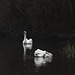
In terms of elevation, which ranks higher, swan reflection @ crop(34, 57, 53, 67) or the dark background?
the dark background

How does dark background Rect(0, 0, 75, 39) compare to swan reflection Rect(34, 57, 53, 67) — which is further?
dark background Rect(0, 0, 75, 39)

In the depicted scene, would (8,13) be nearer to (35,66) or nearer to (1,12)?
(1,12)

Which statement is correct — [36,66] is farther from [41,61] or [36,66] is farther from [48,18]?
[48,18]

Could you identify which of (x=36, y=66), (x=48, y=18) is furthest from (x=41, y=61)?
(x=48, y=18)

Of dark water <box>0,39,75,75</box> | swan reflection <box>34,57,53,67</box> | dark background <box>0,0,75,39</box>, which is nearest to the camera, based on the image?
dark water <box>0,39,75,75</box>

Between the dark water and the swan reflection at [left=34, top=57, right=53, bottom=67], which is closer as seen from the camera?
the dark water

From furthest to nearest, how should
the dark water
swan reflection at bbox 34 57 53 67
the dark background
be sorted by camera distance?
the dark background, swan reflection at bbox 34 57 53 67, the dark water

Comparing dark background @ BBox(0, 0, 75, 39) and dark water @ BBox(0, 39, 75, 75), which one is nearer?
dark water @ BBox(0, 39, 75, 75)

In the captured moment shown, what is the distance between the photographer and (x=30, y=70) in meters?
16.2

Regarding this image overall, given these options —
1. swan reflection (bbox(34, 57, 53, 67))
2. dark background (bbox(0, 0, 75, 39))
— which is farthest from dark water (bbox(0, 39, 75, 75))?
dark background (bbox(0, 0, 75, 39))

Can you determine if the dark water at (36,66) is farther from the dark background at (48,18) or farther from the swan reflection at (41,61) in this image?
the dark background at (48,18)

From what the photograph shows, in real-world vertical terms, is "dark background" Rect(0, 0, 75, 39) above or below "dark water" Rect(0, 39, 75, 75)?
above

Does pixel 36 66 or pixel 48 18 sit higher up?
pixel 48 18

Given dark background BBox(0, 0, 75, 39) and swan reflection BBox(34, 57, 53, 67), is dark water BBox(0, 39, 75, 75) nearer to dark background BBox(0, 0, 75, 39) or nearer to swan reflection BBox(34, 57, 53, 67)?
swan reflection BBox(34, 57, 53, 67)
